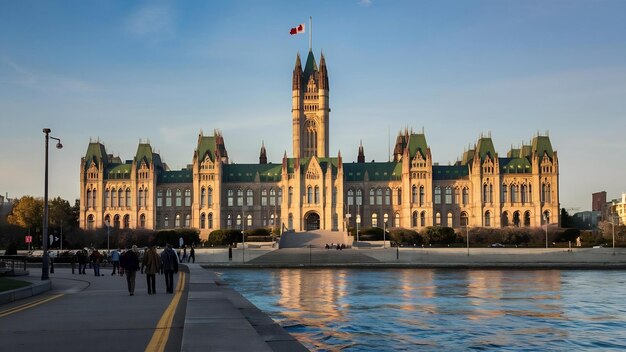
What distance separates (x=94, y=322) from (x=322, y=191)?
463 ft

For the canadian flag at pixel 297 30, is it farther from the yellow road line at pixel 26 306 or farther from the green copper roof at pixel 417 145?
the yellow road line at pixel 26 306

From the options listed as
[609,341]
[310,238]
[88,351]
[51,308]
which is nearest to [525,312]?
[609,341]

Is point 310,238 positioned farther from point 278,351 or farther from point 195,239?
point 278,351

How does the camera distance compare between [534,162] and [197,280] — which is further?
[534,162]

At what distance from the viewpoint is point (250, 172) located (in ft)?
563

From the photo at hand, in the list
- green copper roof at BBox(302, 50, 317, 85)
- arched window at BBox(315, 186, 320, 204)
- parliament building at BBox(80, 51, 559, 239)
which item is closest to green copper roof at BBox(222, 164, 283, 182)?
parliament building at BBox(80, 51, 559, 239)

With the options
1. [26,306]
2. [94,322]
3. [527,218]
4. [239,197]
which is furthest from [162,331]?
[239,197]

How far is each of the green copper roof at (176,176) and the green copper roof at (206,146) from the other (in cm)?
582

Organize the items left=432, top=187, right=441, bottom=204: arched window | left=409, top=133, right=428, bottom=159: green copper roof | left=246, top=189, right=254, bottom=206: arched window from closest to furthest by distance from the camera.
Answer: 1. left=432, top=187, right=441, bottom=204: arched window
2. left=409, top=133, right=428, bottom=159: green copper roof
3. left=246, top=189, right=254, bottom=206: arched window

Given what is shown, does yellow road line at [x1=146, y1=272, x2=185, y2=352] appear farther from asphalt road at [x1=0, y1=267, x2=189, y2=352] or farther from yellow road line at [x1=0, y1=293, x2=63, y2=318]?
yellow road line at [x1=0, y1=293, x2=63, y2=318]

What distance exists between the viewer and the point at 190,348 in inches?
549

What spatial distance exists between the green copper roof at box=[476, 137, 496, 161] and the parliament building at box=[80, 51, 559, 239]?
213 mm

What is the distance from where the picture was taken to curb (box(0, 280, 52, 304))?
26587mm

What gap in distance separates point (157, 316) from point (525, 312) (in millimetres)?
16633
